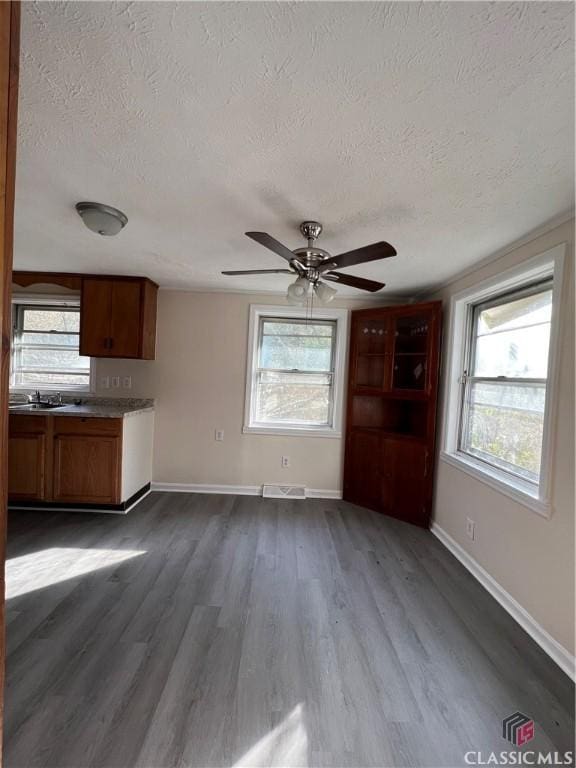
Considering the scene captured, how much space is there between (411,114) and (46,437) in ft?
11.7

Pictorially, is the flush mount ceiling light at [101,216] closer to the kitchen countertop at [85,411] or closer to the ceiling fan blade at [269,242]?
the ceiling fan blade at [269,242]

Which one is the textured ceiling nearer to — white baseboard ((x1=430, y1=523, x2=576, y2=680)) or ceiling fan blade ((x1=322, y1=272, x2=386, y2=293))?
ceiling fan blade ((x1=322, y1=272, x2=386, y2=293))

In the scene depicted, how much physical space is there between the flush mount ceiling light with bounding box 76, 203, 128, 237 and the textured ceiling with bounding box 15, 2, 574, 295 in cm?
7

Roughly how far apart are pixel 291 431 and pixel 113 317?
2231 millimetres

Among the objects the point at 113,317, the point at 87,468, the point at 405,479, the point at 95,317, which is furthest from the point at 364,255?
the point at 87,468

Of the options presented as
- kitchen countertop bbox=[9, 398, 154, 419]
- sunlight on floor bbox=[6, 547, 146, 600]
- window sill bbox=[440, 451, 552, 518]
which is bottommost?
sunlight on floor bbox=[6, 547, 146, 600]

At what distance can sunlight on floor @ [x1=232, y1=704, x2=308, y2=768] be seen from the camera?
1.17 metres

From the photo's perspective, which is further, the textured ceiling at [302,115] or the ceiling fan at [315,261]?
the ceiling fan at [315,261]

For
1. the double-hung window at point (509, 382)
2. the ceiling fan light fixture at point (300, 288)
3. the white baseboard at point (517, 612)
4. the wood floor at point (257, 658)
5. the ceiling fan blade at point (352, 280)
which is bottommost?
the wood floor at point (257, 658)

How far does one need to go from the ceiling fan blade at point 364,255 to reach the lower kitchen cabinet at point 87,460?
242 cm

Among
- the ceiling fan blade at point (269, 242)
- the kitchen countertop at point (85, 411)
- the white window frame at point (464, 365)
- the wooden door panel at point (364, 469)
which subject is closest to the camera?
the ceiling fan blade at point (269, 242)

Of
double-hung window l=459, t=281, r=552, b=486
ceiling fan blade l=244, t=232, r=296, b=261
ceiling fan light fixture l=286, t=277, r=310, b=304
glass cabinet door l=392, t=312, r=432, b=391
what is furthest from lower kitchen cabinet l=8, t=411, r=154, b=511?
double-hung window l=459, t=281, r=552, b=486

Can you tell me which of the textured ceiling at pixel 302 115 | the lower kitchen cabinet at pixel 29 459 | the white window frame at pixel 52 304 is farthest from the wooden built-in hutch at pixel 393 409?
the lower kitchen cabinet at pixel 29 459

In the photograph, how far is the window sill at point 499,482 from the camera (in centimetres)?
185
